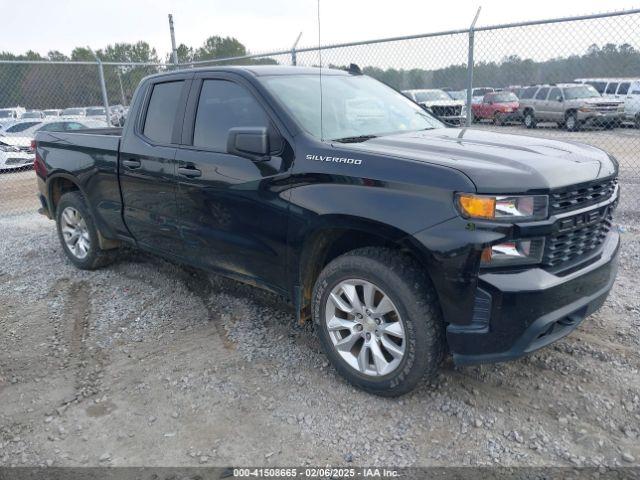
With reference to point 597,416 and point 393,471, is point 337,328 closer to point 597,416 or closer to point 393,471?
point 393,471

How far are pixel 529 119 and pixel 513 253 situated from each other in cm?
1928


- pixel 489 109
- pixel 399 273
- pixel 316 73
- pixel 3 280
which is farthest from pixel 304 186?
pixel 489 109

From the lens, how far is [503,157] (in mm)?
2828

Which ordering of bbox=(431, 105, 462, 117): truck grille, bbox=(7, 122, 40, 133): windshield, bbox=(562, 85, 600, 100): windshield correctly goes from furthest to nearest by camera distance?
1. bbox=(7, 122, 40, 133): windshield
2. bbox=(562, 85, 600, 100): windshield
3. bbox=(431, 105, 462, 117): truck grille

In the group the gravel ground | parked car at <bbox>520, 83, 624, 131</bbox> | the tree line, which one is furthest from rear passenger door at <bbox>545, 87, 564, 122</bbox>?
the gravel ground

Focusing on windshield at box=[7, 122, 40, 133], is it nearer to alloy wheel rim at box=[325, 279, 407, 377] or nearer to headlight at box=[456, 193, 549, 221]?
alloy wheel rim at box=[325, 279, 407, 377]

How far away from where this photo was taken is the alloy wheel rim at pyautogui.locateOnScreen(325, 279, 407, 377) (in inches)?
117

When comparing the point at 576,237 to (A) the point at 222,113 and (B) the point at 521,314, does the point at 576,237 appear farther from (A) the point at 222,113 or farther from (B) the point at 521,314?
(A) the point at 222,113

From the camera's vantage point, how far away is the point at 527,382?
318cm

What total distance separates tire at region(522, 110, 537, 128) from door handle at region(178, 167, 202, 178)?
727 inches

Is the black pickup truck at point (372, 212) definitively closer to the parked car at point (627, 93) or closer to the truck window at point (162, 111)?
the truck window at point (162, 111)

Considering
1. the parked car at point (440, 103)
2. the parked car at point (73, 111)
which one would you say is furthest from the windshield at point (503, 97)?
the parked car at point (73, 111)

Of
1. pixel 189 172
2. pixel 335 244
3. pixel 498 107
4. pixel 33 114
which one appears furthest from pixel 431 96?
pixel 33 114

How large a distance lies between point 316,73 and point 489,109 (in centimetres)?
1832
